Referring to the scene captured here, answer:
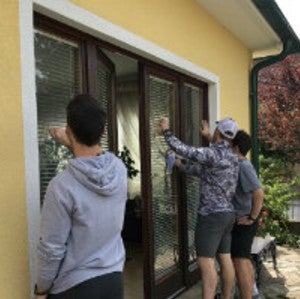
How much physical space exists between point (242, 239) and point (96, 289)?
8.31 feet

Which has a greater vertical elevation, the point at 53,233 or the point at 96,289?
the point at 53,233

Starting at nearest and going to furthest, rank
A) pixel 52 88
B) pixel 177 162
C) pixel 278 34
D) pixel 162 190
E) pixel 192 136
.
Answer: pixel 52 88 → pixel 177 162 → pixel 162 190 → pixel 192 136 → pixel 278 34

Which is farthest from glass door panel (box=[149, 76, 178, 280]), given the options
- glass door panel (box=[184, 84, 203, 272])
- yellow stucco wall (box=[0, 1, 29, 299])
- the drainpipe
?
yellow stucco wall (box=[0, 1, 29, 299])

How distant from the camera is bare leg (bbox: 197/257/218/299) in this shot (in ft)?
12.4

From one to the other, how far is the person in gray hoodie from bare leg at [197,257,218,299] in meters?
1.89

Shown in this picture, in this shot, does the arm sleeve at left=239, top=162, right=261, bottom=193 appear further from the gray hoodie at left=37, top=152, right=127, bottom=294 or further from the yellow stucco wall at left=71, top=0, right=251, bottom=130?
the gray hoodie at left=37, top=152, right=127, bottom=294

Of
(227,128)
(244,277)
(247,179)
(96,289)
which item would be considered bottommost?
(244,277)

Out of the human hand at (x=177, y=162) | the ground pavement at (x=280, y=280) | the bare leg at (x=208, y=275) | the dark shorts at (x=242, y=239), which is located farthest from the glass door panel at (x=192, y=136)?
the bare leg at (x=208, y=275)

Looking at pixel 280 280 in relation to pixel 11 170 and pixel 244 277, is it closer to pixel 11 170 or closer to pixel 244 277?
pixel 244 277

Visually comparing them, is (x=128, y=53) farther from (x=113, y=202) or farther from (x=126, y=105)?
(x=126, y=105)

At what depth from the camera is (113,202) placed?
2010mm

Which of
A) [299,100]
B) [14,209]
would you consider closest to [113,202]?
[14,209]

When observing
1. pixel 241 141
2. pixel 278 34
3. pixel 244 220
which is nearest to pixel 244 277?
pixel 244 220

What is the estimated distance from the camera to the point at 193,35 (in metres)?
4.76
